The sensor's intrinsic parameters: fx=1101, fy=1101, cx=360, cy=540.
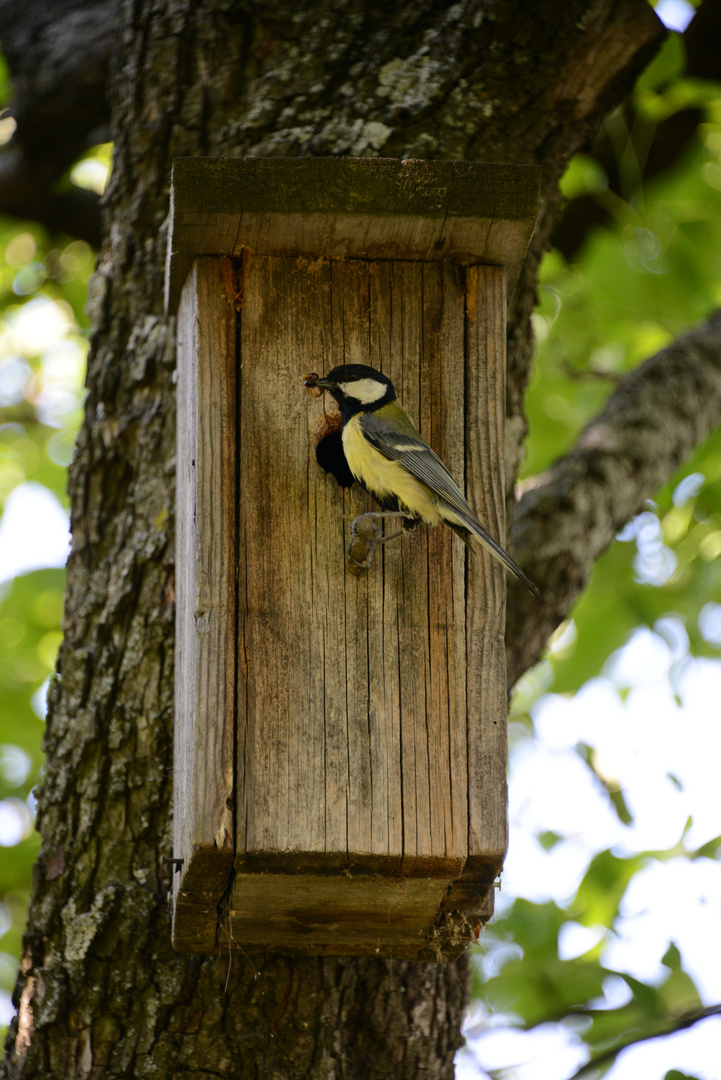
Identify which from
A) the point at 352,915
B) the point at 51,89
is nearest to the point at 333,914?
the point at 352,915

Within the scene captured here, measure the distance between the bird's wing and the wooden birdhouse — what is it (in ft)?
0.28

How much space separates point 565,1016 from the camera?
3191mm

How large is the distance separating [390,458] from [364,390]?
143mm

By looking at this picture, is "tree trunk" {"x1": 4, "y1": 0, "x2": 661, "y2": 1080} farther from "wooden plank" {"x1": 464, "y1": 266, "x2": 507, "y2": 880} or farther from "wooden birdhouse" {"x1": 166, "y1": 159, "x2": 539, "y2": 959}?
"wooden plank" {"x1": 464, "y1": 266, "x2": 507, "y2": 880}

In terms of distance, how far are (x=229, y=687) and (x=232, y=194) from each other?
959mm

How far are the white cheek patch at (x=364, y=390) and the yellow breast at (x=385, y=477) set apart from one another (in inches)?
1.8

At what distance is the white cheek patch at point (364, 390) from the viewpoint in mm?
2152

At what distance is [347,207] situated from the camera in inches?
86.0

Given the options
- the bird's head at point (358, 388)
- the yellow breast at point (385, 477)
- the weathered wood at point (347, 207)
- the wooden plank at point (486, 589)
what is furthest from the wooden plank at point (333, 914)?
the weathered wood at point (347, 207)

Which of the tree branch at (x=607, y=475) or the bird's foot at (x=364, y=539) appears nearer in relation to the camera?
the bird's foot at (x=364, y=539)

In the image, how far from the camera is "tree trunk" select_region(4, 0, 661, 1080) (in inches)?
92.1

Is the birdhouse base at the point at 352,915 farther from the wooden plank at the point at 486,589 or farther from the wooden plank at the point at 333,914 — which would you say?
the wooden plank at the point at 486,589

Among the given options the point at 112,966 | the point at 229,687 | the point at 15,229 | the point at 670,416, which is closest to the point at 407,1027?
the point at 112,966

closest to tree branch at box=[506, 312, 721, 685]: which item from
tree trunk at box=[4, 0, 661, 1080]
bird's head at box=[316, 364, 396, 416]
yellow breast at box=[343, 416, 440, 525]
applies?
tree trunk at box=[4, 0, 661, 1080]
